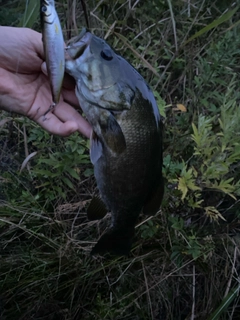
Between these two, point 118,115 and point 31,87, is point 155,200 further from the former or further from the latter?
point 31,87

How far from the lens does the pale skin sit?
5.42 feet

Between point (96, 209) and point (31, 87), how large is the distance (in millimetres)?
633

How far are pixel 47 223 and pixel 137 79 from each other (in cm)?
99

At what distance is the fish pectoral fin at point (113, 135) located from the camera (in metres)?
1.42

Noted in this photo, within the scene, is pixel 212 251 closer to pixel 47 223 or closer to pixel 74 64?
pixel 47 223

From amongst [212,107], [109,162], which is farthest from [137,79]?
[212,107]

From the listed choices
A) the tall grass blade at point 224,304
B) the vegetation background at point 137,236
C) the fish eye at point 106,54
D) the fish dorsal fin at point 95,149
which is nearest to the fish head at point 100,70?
the fish eye at point 106,54

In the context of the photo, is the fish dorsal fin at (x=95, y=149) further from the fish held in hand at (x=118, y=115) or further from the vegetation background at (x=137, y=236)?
the vegetation background at (x=137, y=236)

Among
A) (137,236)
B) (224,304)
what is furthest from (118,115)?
(224,304)

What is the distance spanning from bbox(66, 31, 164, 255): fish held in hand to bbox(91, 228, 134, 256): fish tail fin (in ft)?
0.85

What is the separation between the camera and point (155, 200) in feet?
5.22

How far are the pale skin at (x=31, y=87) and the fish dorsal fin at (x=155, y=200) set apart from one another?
380 millimetres

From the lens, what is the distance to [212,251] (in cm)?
200

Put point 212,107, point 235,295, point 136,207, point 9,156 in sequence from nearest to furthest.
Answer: point 136,207, point 235,295, point 212,107, point 9,156
